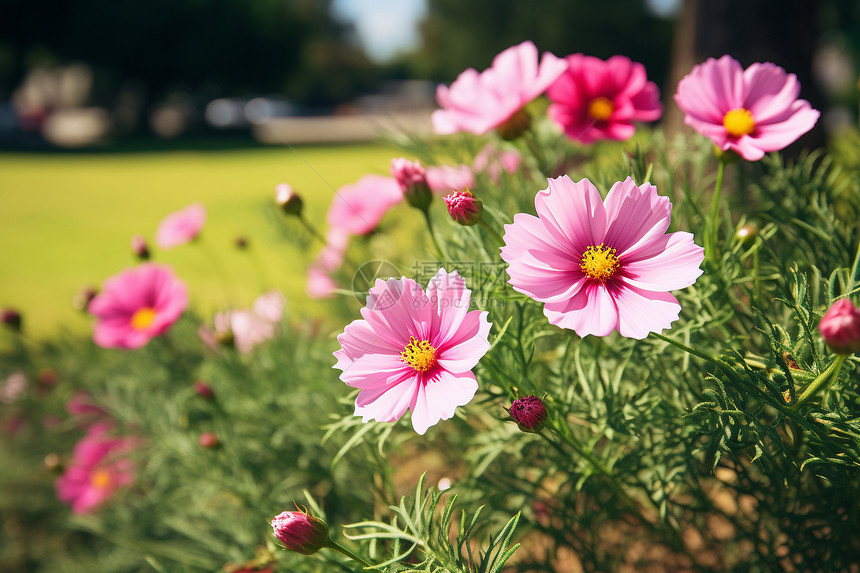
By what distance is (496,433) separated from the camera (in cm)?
60

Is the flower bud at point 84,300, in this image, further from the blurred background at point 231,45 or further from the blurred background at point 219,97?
the blurred background at point 231,45

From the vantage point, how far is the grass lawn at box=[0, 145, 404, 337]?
1.83m

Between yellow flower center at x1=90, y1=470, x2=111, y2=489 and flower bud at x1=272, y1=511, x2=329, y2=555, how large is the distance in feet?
2.26

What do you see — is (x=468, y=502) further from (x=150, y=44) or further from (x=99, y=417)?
(x=150, y=44)

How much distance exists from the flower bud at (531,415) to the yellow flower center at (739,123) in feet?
0.99

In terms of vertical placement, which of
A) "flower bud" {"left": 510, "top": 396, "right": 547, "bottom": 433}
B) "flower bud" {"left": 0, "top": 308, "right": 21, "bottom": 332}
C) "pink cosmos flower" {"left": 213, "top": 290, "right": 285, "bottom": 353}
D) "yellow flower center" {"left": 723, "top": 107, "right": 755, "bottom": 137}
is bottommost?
"flower bud" {"left": 0, "top": 308, "right": 21, "bottom": 332}

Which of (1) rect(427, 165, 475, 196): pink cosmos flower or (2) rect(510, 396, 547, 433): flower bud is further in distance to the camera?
(1) rect(427, 165, 475, 196): pink cosmos flower

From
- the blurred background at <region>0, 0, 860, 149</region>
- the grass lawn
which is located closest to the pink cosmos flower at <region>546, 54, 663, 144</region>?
the grass lawn

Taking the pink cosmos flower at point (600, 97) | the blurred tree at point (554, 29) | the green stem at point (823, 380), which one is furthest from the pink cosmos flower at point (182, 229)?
the blurred tree at point (554, 29)

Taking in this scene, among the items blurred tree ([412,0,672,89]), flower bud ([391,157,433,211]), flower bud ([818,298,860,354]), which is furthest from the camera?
blurred tree ([412,0,672,89])

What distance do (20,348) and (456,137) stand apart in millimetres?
958

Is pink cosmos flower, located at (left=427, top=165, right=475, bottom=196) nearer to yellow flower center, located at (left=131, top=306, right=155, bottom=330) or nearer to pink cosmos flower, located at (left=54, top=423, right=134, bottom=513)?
yellow flower center, located at (left=131, top=306, right=155, bottom=330)

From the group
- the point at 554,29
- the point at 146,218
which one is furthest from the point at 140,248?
the point at 554,29

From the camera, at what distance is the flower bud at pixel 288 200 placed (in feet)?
2.13
